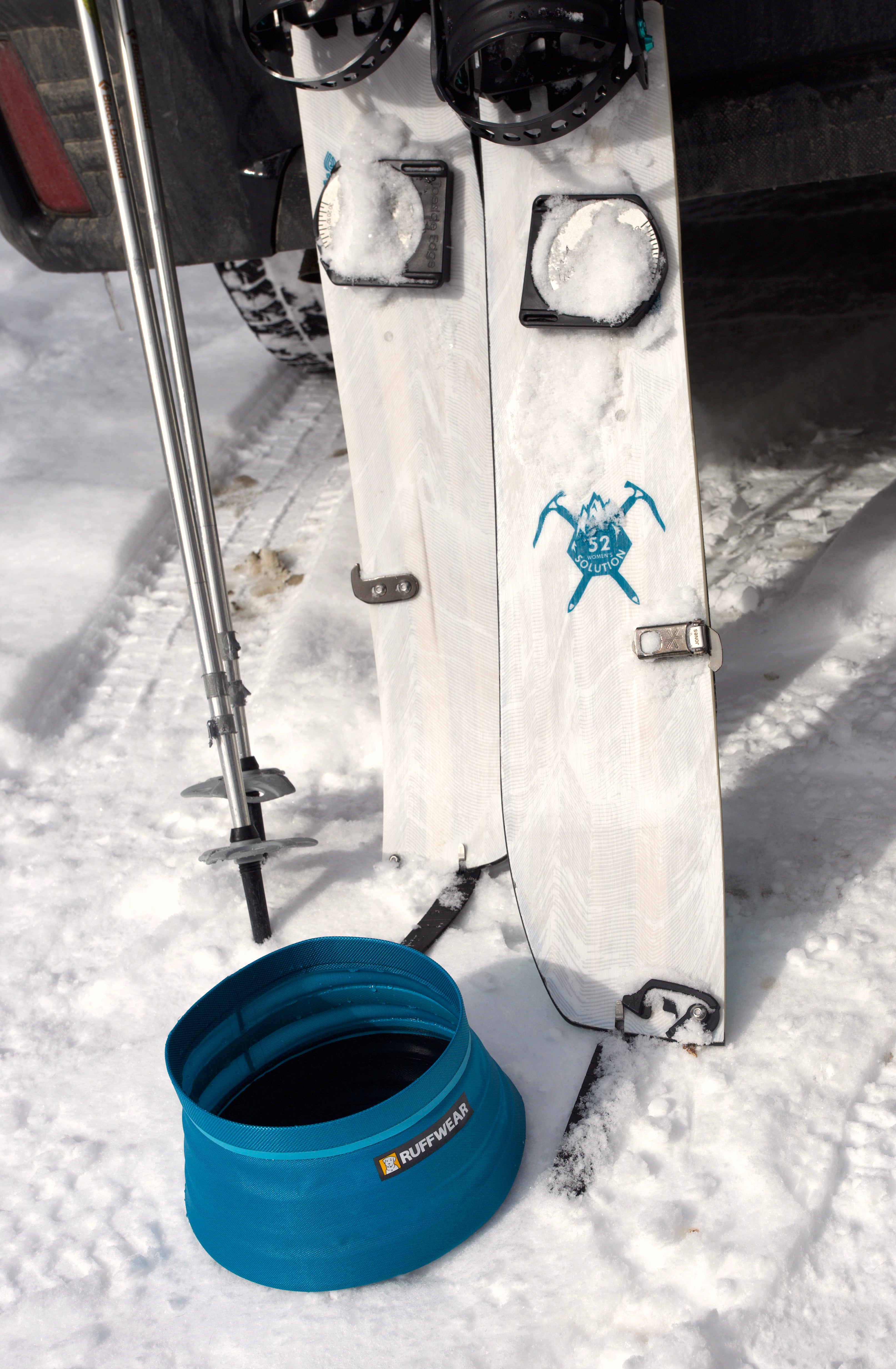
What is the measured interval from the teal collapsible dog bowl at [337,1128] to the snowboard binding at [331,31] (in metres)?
1.36

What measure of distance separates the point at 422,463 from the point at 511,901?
2.74ft

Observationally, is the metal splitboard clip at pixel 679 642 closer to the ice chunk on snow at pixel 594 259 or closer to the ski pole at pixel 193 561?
the ice chunk on snow at pixel 594 259

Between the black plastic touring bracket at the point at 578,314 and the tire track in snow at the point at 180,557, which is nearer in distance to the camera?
the black plastic touring bracket at the point at 578,314

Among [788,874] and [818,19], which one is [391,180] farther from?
[788,874]

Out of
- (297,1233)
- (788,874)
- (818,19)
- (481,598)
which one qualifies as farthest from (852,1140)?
(818,19)

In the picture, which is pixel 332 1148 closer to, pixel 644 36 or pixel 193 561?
pixel 193 561

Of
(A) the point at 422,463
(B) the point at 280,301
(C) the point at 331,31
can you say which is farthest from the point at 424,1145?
(B) the point at 280,301

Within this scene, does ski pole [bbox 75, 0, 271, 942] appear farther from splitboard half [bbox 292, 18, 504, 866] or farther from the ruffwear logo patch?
the ruffwear logo patch

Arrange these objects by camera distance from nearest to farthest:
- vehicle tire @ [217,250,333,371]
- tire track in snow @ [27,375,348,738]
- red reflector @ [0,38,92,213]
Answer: red reflector @ [0,38,92,213], tire track in snow @ [27,375,348,738], vehicle tire @ [217,250,333,371]

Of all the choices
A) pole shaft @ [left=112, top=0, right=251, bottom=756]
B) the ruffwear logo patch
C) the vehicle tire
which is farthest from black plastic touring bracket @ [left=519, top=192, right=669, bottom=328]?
the vehicle tire

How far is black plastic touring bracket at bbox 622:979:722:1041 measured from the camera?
5.09ft

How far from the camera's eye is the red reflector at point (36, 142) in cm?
212

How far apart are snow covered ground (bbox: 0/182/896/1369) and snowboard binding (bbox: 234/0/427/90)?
1.30m

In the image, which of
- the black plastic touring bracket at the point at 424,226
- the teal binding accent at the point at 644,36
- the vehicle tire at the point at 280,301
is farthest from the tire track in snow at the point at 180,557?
the teal binding accent at the point at 644,36
